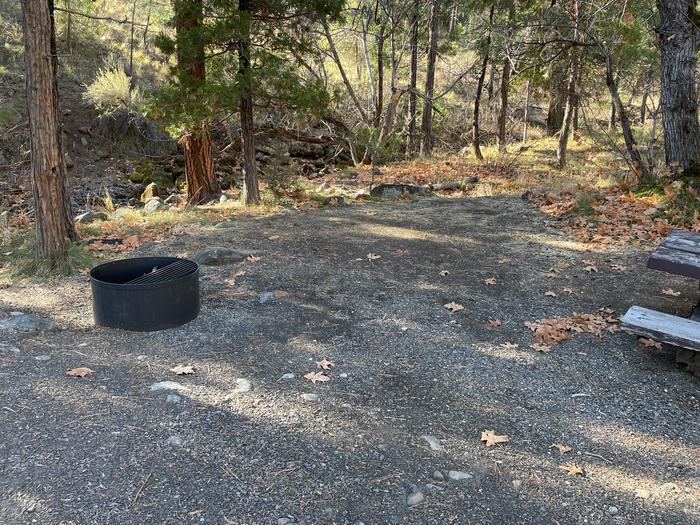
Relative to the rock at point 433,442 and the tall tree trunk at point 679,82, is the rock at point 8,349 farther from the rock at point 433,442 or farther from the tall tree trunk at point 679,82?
the tall tree trunk at point 679,82

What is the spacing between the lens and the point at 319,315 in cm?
468

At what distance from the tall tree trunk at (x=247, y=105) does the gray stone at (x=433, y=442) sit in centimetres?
662

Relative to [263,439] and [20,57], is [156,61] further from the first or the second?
[263,439]

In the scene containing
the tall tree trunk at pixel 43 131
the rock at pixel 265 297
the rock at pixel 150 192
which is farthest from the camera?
the rock at pixel 150 192

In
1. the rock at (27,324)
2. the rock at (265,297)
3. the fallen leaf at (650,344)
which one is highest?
the rock at (265,297)

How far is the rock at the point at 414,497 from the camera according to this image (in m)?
2.46

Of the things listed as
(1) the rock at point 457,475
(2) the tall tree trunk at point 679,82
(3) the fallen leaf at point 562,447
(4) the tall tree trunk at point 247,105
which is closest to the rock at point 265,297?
(1) the rock at point 457,475

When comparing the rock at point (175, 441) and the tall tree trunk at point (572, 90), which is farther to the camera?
the tall tree trunk at point (572, 90)

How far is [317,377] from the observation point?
357 cm

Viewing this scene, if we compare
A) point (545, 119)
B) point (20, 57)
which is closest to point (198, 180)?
point (20, 57)

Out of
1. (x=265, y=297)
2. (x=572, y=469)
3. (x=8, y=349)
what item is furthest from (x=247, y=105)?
(x=572, y=469)

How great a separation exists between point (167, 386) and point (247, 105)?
6353mm

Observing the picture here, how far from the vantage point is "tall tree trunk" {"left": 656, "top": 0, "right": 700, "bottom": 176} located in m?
7.68

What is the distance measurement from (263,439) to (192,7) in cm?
735
